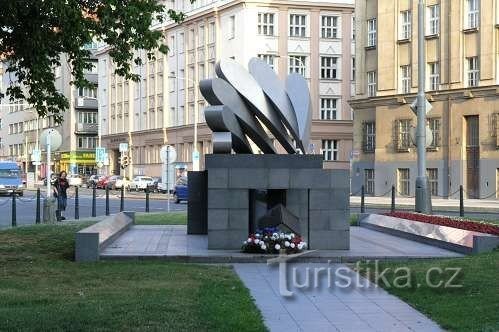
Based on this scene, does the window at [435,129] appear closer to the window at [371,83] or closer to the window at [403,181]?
the window at [403,181]

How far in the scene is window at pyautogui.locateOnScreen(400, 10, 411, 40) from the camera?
53.5 metres

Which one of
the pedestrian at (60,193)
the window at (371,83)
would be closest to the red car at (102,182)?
the window at (371,83)

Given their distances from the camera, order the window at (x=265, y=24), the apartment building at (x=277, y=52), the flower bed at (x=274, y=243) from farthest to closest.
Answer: the apartment building at (x=277, y=52) < the window at (x=265, y=24) < the flower bed at (x=274, y=243)

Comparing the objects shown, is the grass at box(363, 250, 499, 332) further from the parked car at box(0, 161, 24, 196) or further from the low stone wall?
the parked car at box(0, 161, 24, 196)

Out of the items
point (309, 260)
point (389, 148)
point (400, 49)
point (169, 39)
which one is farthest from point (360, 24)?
point (309, 260)

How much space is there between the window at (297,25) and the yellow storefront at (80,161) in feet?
139

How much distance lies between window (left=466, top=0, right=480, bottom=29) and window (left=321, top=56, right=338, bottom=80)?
78.1 ft

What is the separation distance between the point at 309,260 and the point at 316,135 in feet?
192

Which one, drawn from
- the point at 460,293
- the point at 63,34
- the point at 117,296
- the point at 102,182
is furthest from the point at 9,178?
the point at 460,293

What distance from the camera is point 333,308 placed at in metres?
9.44

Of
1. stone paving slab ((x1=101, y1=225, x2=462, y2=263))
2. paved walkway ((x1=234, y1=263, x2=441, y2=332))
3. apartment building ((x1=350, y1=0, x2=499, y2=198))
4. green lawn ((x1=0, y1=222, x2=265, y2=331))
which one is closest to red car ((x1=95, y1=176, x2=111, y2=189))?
apartment building ((x1=350, y1=0, x2=499, y2=198))

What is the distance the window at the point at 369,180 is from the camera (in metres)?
56.7

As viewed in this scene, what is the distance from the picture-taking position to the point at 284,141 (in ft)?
54.7

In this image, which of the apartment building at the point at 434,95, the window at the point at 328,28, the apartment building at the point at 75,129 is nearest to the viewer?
the apartment building at the point at 434,95
